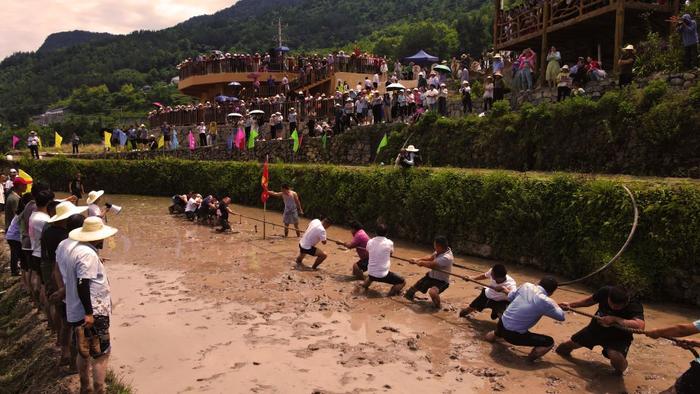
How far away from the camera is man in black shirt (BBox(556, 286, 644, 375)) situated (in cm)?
611

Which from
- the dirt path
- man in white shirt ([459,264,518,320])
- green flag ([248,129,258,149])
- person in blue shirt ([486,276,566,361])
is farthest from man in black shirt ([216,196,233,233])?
person in blue shirt ([486,276,566,361])

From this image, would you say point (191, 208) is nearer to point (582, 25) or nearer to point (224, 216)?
point (224, 216)

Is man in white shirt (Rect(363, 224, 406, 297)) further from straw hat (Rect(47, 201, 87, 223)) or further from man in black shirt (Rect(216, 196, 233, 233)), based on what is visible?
man in black shirt (Rect(216, 196, 233, 233))

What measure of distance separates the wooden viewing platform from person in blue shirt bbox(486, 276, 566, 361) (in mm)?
11674

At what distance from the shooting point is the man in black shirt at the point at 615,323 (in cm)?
611

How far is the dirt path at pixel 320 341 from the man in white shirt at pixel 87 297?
0.88 m

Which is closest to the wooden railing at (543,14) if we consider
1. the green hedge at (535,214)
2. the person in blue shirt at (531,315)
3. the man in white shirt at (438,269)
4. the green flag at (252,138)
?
the green hedge at (535,214)

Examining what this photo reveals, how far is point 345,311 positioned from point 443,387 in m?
3.06

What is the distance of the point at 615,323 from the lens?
6152mm

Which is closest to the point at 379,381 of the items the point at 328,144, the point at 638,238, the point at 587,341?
the point at 587,341

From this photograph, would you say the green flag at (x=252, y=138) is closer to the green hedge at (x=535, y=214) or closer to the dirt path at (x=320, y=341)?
the green hedge at (x=535, y=214)

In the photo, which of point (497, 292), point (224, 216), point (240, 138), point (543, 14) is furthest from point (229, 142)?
point (497, 292)

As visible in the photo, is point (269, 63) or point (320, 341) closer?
point (320, 341)

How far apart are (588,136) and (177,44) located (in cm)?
13251
